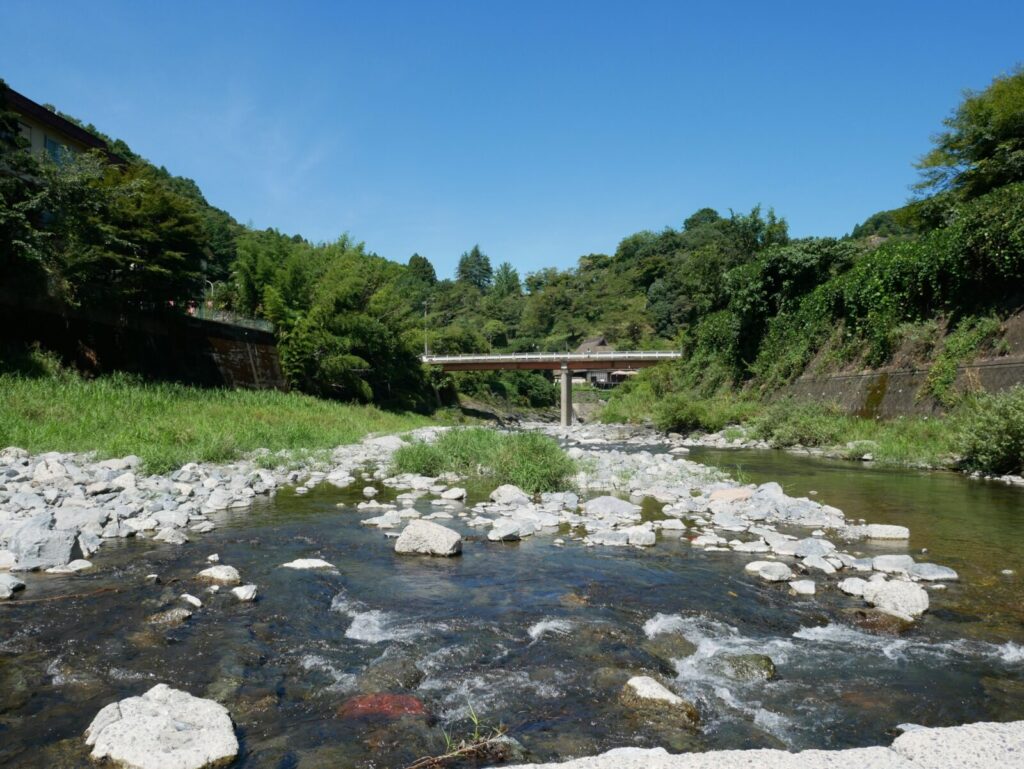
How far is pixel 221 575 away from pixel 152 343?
72.0 ft

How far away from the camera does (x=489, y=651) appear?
4387 mm

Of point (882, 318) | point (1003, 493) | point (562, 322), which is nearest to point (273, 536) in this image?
point (1003, 493)

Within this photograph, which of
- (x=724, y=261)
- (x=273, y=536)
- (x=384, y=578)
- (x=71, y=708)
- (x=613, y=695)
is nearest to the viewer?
(x=71, y=708)

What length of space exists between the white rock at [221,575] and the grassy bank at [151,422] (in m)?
6.64

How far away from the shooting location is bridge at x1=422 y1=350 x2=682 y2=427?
1871 inches

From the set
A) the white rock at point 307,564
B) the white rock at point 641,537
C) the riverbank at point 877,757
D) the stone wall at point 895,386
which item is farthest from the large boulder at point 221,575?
the stone wall at point 895,386

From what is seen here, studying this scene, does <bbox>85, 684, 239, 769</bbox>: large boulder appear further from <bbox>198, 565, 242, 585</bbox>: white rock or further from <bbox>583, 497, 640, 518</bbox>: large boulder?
<bbox>583, 497, 640, 518</bbox>: large boulder

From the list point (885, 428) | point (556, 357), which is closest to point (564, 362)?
point (556, 357)

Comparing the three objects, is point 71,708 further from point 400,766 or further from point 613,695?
point 613,695

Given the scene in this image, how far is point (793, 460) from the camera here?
55.6ft

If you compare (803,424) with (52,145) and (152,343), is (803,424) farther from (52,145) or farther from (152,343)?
(52,145)

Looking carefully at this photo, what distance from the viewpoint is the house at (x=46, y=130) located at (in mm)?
26875

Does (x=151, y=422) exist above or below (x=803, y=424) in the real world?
above

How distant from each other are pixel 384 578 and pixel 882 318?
2251cm
